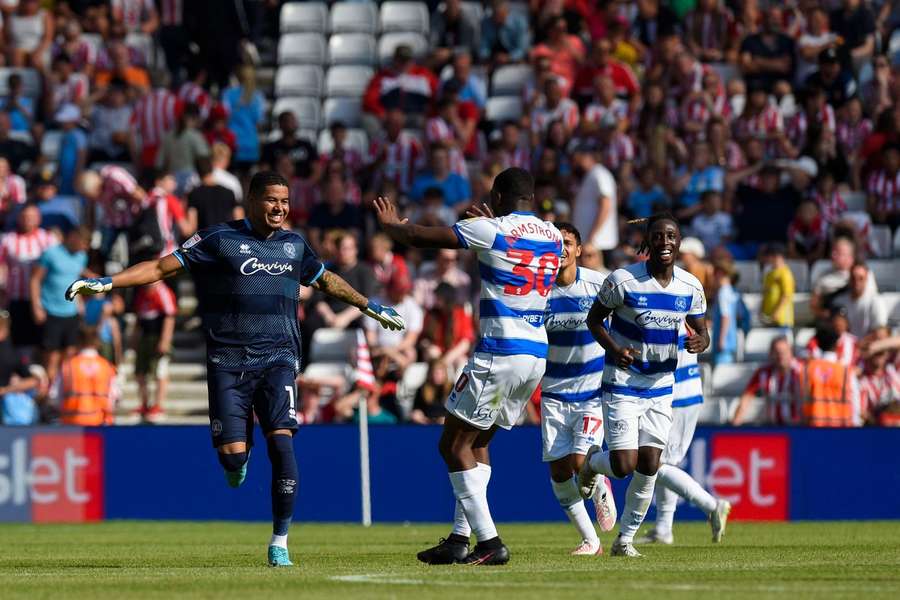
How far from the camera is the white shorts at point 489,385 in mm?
10953

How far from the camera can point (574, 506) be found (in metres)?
12.9

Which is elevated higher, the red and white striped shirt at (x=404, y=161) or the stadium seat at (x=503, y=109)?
the stadium seat at (x=503, y=109)

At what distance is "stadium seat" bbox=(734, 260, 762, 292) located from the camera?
2227cm

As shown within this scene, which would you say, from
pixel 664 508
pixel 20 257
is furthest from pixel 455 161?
pixel 664 508

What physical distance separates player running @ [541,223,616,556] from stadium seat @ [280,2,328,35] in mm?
15280

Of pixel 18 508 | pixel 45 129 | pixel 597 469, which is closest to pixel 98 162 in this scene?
pixel 45 129

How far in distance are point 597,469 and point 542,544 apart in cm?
215

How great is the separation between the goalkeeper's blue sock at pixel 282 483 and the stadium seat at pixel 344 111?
15.7 m

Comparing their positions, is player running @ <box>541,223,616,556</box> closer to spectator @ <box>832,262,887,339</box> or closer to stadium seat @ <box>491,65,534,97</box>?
spectator @ <box>832,262,887,339</box>

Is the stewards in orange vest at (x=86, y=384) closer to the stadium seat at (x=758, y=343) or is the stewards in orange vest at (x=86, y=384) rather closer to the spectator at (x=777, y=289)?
the stadium seat at (x=758, y=343)

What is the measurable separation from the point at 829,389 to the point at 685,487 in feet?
20.5

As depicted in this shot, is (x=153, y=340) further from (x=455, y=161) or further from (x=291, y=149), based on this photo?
(x=455, y=161)

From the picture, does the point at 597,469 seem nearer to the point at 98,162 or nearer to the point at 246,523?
the point at 246,523

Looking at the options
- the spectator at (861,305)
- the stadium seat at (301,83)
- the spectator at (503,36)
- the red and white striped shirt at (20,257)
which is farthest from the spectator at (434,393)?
the stadium seat at (301,83)
